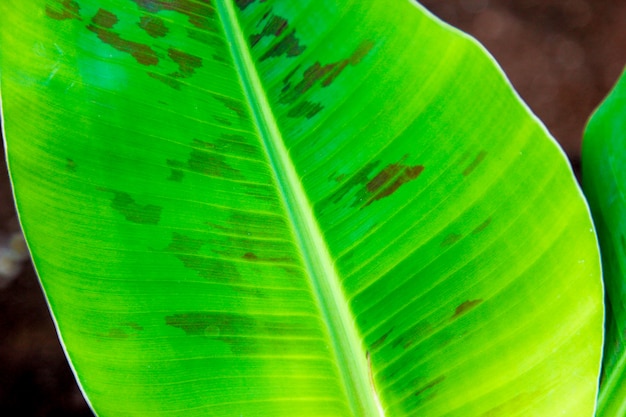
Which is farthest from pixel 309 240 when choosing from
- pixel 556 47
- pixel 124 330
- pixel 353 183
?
pixel 556 47

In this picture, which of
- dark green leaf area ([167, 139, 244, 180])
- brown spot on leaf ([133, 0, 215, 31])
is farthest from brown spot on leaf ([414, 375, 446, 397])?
brown spot on leaf ([133, 0, 215, 31])

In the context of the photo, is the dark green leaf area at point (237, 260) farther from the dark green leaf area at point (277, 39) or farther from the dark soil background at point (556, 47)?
the dark soil background at point (556, 47)


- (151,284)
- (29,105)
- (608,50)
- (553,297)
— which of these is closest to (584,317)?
(553,297)

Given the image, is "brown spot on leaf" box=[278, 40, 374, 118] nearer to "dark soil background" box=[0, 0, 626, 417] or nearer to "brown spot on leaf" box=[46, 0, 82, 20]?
"brown spot on leaf" box=[46, 0, 82, 20]

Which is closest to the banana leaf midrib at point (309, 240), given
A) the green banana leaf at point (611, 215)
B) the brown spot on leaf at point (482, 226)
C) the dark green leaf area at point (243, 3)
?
the dark green leaf area at point (243, 3)

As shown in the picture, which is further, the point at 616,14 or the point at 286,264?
the point at 616,14

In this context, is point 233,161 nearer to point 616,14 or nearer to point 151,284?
point 151,284
